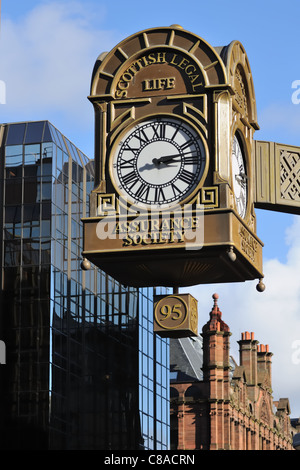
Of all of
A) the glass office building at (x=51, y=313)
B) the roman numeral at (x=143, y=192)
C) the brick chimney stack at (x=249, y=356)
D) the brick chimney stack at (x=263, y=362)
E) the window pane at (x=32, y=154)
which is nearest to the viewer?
the roman numeral at (x=143, y=192)

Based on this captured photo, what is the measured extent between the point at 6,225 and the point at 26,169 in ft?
9.38

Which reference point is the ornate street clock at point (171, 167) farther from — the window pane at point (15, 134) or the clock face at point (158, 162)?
the window pane at point (15, 134)

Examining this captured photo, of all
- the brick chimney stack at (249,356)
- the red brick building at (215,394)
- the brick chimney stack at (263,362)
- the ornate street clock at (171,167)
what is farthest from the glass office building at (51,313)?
the ornate street clock at (171,167)

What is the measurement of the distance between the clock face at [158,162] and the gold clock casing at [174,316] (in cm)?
105

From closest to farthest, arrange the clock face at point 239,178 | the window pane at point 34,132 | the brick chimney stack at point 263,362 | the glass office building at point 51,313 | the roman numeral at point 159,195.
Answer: the roman numeral at point 159,195 → the clock face at point 239,178 → the glass office building at point 51,313 → the window pane at point 34,132 → the brick chimney stack at point 263,362

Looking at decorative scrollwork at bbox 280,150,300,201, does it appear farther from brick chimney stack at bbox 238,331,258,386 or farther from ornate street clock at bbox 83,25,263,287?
brick chimney stack at bbox 238,331,258,386

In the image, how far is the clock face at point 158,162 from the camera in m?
12.4

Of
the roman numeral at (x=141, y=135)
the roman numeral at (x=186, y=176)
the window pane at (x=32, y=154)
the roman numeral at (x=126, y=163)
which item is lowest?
the roman numeral at (x=186, y=176)

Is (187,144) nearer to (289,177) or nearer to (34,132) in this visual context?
(289,177)

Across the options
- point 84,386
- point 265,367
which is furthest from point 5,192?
point 265,367

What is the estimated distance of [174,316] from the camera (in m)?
12.6

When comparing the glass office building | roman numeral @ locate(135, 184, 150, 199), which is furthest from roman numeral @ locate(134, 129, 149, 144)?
the glass office building

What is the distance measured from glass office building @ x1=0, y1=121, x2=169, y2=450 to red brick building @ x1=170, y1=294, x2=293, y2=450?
35.7 ft

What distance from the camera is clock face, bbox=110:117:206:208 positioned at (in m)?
12.4
